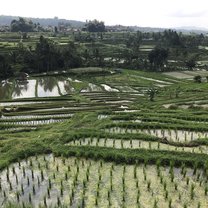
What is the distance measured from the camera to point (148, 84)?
162 feet

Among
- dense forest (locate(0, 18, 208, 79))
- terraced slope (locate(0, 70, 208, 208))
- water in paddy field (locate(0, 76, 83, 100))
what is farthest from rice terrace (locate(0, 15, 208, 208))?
dense forest (locate(0, 18, 208, 79))

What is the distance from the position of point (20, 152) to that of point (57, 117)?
11103 mm

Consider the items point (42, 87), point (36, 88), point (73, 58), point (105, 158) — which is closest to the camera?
point (105, 158)

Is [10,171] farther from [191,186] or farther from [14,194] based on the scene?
[191,186]

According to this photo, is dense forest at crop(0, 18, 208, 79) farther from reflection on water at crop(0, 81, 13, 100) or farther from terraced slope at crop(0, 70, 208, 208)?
terraced slope at crop(0, 70, 208, 208)

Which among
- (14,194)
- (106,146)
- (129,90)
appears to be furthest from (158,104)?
(14,194)

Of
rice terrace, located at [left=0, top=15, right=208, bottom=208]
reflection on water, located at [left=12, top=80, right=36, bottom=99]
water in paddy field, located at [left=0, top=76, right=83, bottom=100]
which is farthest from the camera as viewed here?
water in paddy field, located at [left=0, top=76, right=83, bottom=100]

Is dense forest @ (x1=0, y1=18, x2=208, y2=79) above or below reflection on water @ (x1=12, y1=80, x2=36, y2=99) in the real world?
above

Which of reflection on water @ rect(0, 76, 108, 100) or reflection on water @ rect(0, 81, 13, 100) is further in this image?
reflection on water @ rect(0, 76, 108, 100)

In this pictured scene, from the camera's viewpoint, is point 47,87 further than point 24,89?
Yes

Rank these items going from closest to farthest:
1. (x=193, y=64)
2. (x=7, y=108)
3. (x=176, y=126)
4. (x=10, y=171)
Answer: (x=10, y=171) < (x=176, y=126) < (x=7, y=108) < (x=193, y=64)

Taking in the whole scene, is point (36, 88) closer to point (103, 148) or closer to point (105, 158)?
point (103, 148)

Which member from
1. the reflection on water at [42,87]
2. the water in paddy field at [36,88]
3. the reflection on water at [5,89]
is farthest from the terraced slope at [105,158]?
the reflection on water at [42,87]

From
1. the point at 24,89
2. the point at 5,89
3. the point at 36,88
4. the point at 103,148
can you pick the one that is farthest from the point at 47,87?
the point at 103,148
